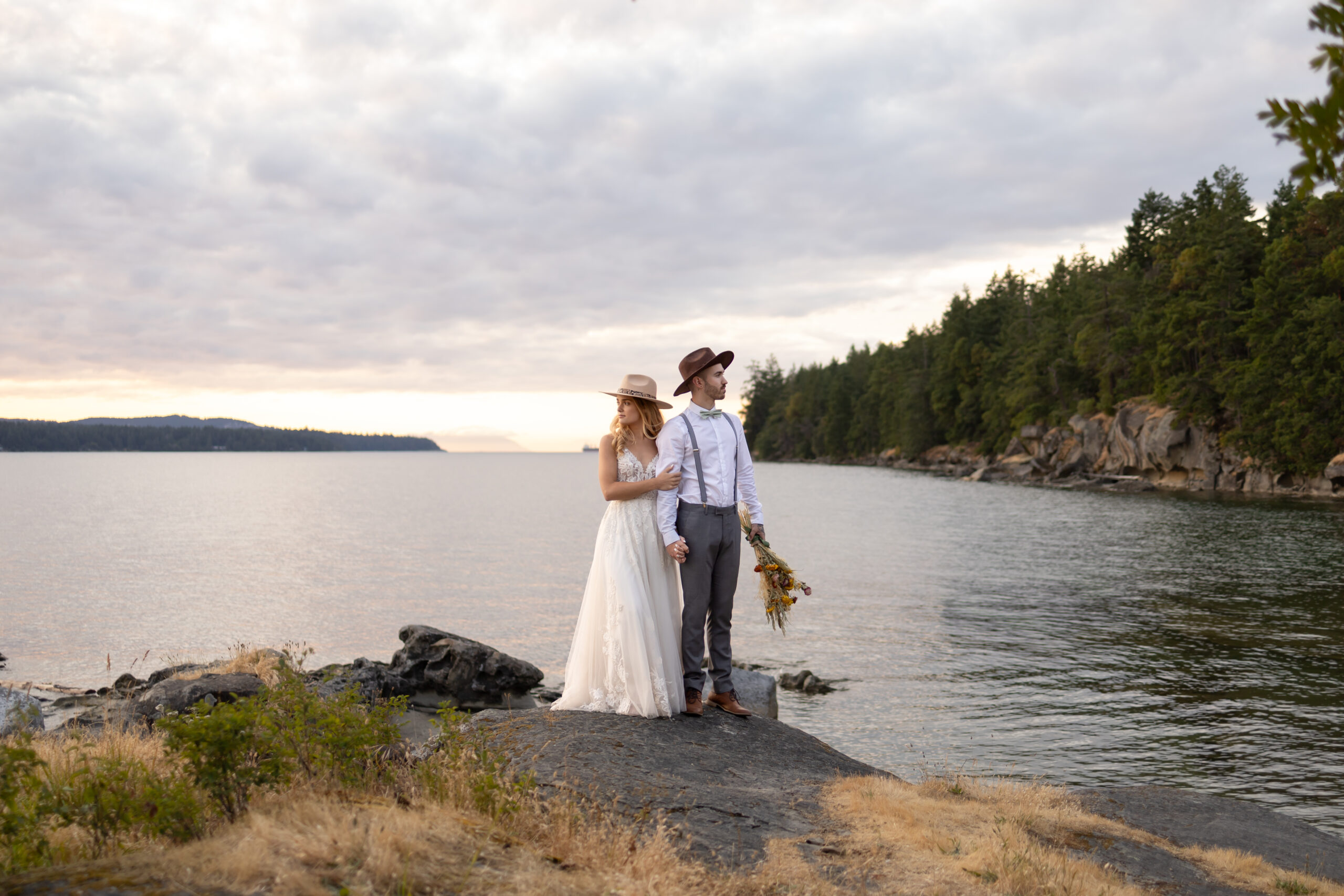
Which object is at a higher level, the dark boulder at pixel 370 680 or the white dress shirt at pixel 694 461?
the white dress shirt at pixel 694 461

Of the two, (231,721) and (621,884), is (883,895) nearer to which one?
(621,884)

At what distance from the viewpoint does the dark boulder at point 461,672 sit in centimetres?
1452

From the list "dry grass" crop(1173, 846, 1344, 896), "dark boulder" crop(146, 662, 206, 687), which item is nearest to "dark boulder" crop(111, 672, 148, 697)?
"dark boulder" crop(146, 662, 206, 687)

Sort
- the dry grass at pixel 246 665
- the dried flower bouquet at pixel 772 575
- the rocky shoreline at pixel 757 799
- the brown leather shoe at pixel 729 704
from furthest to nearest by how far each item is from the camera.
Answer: the dry grass at pixel 246 665
the brown leather shoe at pixel 729 704
the dried flower bouquet at pixel 772 575
the rocky shoreline at pixel 757 799

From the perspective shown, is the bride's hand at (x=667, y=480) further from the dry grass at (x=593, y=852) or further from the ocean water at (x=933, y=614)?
the ocean water at (x=933, y=614)

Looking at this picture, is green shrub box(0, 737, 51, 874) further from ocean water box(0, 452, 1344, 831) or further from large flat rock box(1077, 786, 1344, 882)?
ocean water box(0, 452, 1344, 831)

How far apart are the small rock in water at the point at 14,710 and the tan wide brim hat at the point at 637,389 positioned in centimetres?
706

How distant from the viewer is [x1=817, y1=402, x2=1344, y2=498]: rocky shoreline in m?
58.7

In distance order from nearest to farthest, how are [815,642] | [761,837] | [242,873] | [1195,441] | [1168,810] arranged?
[242,873]
[761,837]
[1168,810]
[815,642]
[1195,441]

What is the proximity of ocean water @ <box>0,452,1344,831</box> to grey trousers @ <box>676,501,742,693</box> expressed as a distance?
5515mm

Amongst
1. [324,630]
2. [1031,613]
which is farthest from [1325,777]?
[324,630]

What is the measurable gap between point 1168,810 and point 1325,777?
4545 mm

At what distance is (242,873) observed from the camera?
11.7 feet

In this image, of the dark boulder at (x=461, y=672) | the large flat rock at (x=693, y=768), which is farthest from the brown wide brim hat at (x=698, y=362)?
the dark boulder at (x=461, y=672)
